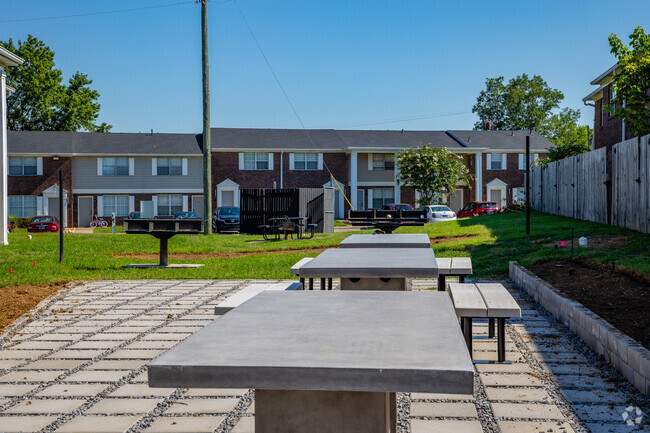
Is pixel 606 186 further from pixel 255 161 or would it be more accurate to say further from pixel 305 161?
pixel 255 161

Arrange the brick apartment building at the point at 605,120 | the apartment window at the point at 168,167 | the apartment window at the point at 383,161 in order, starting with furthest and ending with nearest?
the apartment window at the point at 383,161 → the apartment window at the point at 168,167 → the brick apartment building at the point at 605,120

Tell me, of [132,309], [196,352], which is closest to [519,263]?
[132,309]

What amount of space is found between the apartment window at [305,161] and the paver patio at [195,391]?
122ft

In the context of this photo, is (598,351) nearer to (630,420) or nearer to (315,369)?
(630,420)

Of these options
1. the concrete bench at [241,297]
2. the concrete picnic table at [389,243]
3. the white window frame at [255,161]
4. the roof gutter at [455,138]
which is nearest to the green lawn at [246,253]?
the concrete picnic table at [389,243]

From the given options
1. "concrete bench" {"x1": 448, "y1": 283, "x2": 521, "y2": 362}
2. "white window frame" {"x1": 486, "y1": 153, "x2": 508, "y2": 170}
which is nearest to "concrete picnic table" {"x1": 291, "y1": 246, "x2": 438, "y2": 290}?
"concrete bench" {"x1": 448, "y1": 283, "x2": 521, "y2": 362}

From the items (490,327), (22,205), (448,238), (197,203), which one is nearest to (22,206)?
(22,205)

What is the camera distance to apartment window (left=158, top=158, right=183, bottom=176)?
4397cm

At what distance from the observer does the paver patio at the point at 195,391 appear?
445 cm

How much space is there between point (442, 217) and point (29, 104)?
38.4 meters

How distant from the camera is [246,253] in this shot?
19.6m

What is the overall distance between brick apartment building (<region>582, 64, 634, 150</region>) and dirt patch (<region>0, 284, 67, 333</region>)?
23369 millimetres

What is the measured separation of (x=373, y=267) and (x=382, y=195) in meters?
41.0

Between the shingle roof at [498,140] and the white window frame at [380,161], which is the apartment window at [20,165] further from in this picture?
the shingle roof at [498,140]
